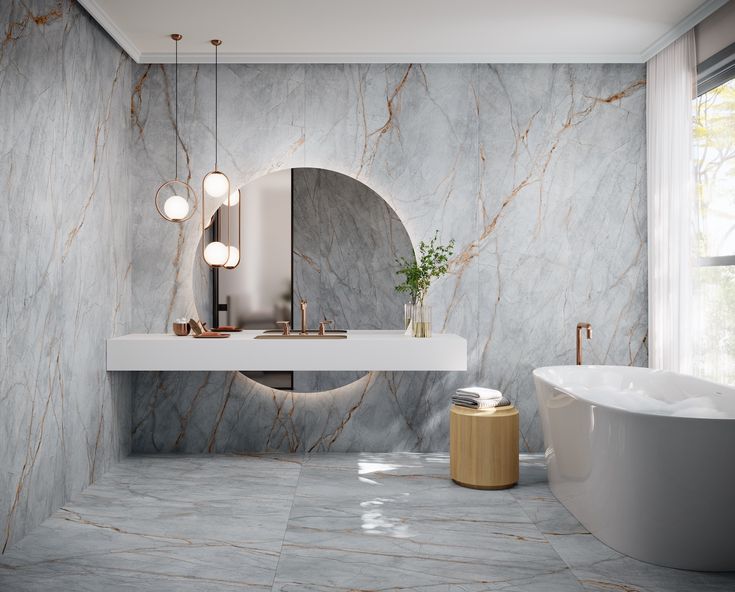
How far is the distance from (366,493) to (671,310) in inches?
86.5

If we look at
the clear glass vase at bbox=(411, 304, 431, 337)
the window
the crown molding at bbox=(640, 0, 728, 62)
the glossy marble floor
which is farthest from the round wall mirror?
the crown molding at bbox=(640, 0, 728, 62)

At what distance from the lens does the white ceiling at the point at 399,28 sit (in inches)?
138

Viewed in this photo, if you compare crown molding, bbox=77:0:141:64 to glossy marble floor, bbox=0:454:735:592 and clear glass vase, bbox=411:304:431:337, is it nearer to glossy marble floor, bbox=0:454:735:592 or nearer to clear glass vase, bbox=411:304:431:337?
clear glass vase, bbox=411:304:431:337

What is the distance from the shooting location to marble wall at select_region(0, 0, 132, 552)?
280 cm

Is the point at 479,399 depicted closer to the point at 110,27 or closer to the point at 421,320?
the point at 421,320

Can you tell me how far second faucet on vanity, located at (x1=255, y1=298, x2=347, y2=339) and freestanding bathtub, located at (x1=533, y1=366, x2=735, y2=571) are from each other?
1516mm

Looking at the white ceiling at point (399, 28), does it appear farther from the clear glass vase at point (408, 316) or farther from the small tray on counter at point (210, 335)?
the small tray on counter at point (210, 335)

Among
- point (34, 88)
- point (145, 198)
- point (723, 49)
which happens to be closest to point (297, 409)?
point (145, 198)

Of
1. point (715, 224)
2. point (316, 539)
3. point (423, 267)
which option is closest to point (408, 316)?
point (423, 267)

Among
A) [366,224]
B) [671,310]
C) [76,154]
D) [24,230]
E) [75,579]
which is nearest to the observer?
[75,579]

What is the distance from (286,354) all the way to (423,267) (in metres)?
1.07

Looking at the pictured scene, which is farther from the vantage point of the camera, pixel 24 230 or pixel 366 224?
pixel 366 224

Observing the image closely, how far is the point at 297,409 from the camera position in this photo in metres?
4.34

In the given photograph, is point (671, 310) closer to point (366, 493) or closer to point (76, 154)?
point (366, 493)
